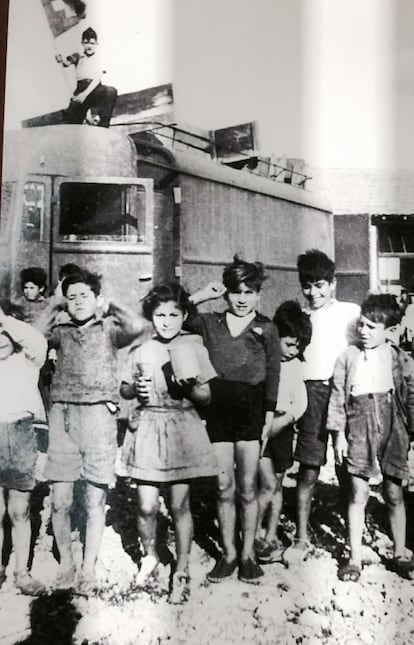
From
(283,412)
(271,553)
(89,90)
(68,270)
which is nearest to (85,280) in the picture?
(68,270)

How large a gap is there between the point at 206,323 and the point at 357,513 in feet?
2.08

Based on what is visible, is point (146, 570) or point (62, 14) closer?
point (146, 570)

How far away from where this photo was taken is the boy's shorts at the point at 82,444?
5.37 ft

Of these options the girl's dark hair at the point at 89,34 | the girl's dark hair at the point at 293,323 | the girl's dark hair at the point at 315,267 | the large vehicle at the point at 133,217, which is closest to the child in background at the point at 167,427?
the large vehicle at the point at 133,217

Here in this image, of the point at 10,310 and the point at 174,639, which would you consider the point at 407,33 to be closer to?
the point at 10,310

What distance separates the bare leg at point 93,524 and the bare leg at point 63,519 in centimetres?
4

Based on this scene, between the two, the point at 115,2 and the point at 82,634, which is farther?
the point at 115,2

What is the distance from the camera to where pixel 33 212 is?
1686mm

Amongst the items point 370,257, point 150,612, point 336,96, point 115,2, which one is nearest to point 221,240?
point 370,257

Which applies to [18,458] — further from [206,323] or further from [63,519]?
[206,323]

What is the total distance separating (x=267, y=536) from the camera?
1.64 metres

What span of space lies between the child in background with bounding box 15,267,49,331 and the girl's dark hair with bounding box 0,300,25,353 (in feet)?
0.04

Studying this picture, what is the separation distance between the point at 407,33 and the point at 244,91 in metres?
0.49

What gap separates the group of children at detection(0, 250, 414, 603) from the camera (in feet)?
5.36
